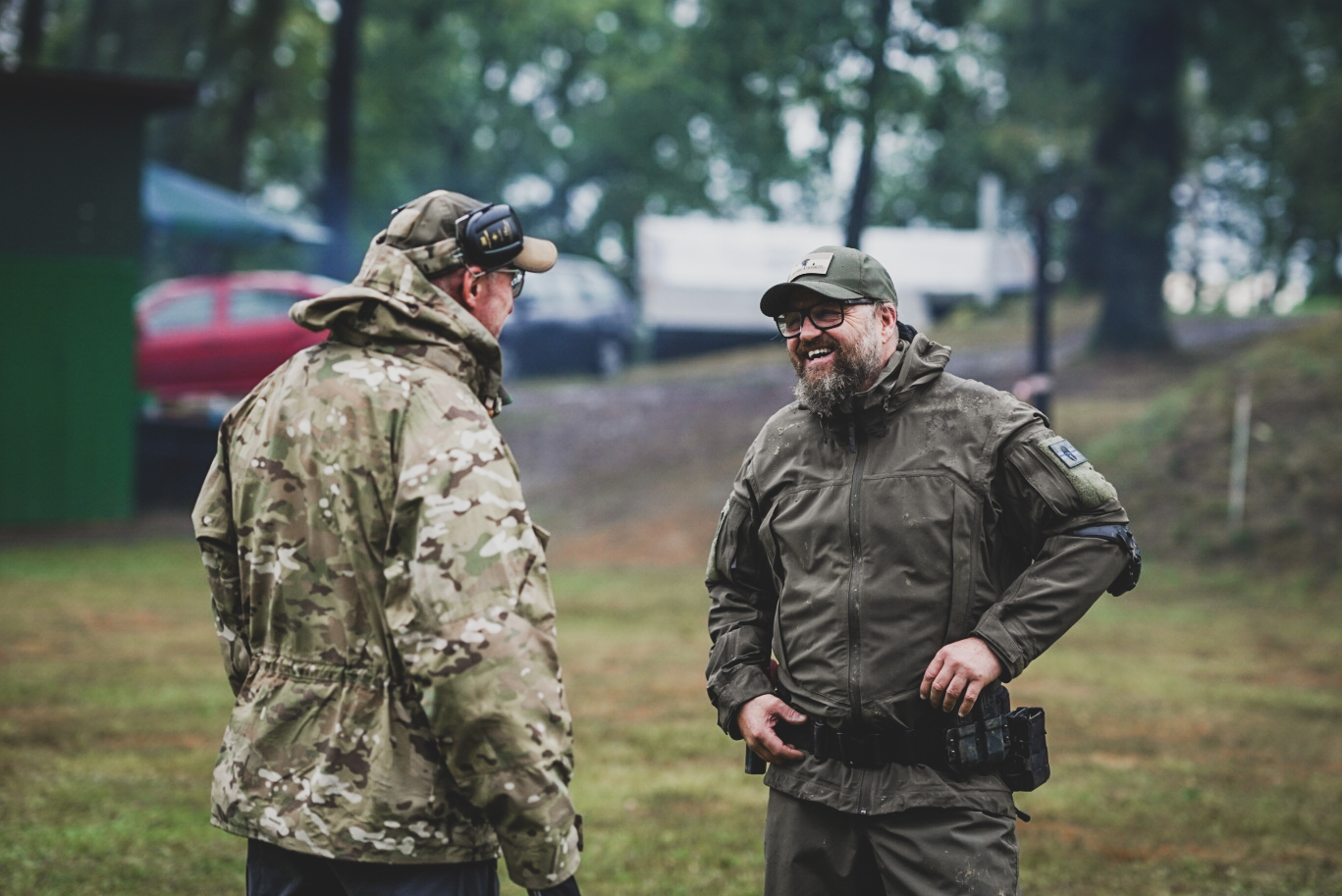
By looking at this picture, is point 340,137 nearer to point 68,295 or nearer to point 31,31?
point 31,31

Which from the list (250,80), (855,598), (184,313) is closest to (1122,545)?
(855,598)

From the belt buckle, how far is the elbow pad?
0.68 meters

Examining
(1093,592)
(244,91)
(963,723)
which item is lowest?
(963,723)

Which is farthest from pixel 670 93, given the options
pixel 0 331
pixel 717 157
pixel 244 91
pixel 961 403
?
pixel 961 403

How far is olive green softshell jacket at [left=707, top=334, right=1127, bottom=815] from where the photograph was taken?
10.9ft

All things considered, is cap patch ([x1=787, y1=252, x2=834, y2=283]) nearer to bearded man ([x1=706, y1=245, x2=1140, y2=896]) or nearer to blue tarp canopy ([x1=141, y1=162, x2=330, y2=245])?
bearded man ([x1=706, y1=245, x2=1140, y2=896])

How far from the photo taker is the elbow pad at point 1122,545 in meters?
3.34

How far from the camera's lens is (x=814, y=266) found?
3.60 metres

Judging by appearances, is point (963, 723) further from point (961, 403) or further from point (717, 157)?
point (717, 157)

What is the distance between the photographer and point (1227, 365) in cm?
2102

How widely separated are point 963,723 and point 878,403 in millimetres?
795


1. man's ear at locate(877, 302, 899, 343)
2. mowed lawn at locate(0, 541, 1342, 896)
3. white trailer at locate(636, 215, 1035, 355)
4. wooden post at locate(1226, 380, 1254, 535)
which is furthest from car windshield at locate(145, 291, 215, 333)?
man's ear at locate(877, 302, 899, 343)

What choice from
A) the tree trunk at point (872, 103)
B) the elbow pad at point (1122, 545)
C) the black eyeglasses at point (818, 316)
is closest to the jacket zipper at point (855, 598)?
the black eyeglasses at point (818, 316)

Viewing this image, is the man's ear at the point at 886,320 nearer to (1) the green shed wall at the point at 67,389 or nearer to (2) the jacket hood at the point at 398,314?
(2) the jacket hood at the point at 398,314
